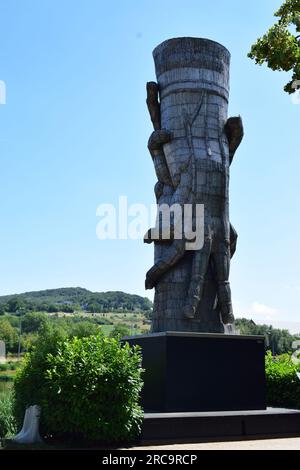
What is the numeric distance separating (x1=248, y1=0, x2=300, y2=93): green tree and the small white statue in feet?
20.4

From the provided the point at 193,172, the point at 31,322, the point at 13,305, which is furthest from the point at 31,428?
the point at 13,305

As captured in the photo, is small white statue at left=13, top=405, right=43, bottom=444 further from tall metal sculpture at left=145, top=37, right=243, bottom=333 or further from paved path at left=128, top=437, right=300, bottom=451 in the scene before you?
tall metal sculpture at left=145, top=37, right=243, bottom=333

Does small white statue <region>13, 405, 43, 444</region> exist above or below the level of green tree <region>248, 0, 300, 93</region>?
below

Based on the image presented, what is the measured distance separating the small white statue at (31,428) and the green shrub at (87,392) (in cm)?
10

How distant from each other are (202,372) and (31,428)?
3413mm

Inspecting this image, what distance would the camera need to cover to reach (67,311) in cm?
14988

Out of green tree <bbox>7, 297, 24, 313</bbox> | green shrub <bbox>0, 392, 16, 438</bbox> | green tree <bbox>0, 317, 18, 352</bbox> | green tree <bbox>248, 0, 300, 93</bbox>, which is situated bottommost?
green shrub <bbox>0, 392, 16, 438</bbox>

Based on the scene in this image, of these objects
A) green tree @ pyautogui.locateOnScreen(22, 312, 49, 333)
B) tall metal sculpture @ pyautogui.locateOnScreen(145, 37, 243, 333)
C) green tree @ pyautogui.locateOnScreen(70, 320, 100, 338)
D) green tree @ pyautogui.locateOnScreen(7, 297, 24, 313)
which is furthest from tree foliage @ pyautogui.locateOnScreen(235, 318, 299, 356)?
green tree @ pyautogui.locateOnScreen(7, 297, 24, 313)

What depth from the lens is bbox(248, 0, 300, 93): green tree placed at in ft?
30.5

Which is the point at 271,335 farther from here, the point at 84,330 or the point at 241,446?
the point at 241,446

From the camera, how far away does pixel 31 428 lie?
8.42 m
